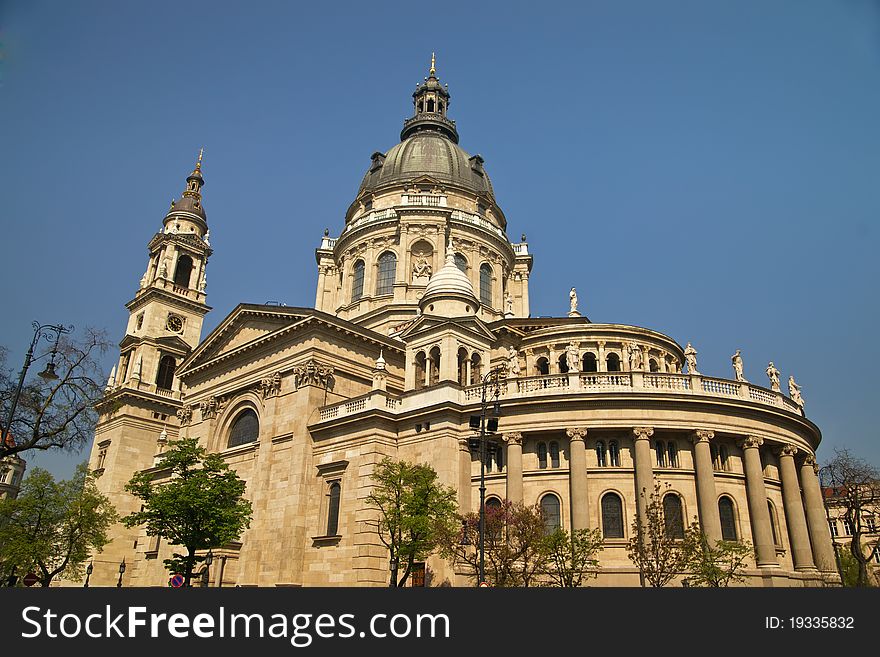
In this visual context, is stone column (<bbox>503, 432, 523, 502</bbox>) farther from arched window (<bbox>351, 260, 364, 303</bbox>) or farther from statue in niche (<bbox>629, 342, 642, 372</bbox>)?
arched window (<bbox>351, 260, 364, 303</bbox>)

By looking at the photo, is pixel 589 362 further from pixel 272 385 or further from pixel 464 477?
pixel 272 385

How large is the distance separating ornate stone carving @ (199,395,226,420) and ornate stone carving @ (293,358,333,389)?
8.91 meters

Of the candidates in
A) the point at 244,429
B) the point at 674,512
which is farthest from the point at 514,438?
the point at 244,429

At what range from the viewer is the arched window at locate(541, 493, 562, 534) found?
32.2 m

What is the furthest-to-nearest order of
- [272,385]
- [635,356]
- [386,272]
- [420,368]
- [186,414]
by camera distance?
[386,272], [186,414], [272,385], [635,356], [420,368]

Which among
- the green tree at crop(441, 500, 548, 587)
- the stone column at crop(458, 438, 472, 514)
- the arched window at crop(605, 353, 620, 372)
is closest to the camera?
the green tree at crop(441, 500, 548, 587)

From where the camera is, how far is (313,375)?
3934 cm

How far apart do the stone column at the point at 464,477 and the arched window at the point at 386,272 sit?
26.0 meters

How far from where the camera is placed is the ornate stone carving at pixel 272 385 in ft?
135

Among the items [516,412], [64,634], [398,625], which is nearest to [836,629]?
[398,625]

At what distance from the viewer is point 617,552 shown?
3092 centimetres

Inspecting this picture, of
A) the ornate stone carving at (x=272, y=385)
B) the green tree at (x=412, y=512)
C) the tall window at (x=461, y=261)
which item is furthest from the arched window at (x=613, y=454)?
the tall window at (x=461, y=261)

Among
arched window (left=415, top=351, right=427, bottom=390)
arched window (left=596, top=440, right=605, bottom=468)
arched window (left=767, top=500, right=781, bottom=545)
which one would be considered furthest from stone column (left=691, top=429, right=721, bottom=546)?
arched window (left=415, top=351, right=427, bottom=390)

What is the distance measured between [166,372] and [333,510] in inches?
1456
